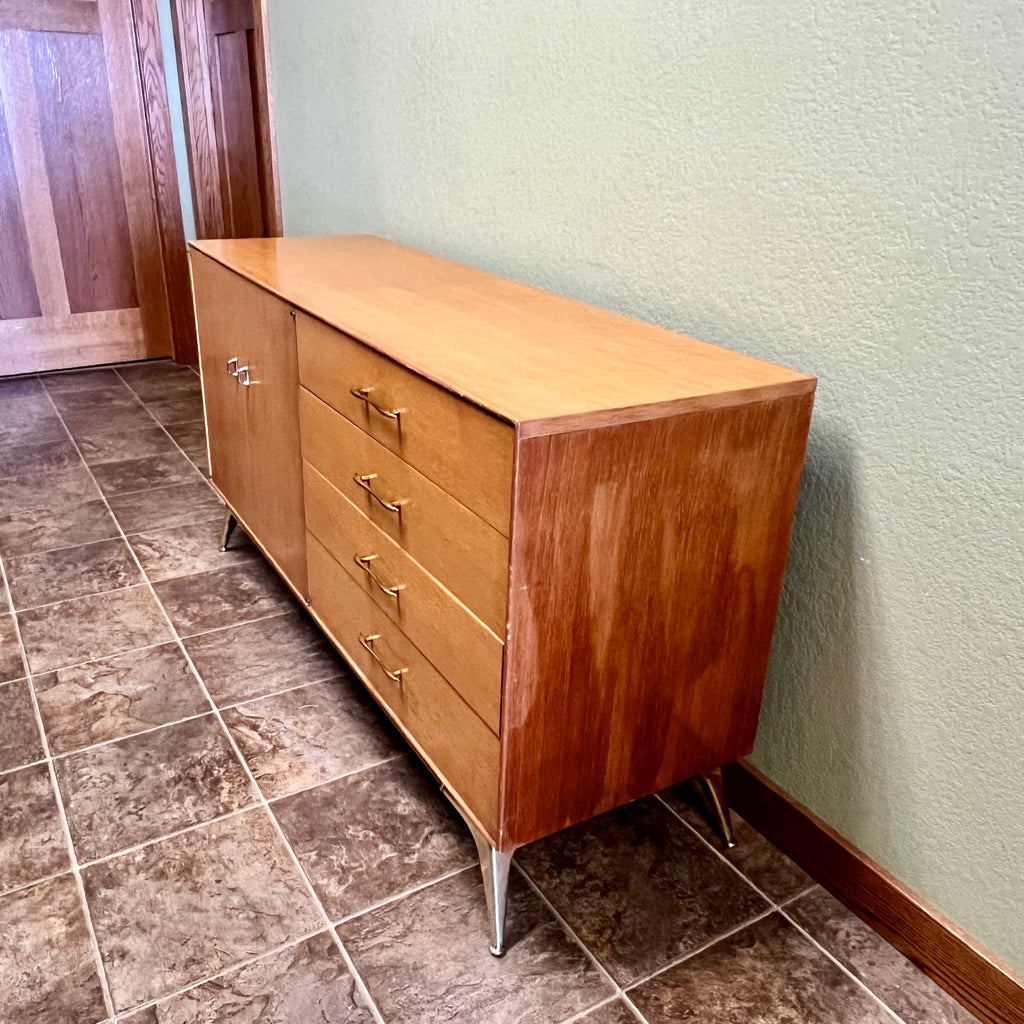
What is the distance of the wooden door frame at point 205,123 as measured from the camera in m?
2.76

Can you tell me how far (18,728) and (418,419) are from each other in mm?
1075

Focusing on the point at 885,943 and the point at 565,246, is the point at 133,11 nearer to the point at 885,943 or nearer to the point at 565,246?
the point at 565,246

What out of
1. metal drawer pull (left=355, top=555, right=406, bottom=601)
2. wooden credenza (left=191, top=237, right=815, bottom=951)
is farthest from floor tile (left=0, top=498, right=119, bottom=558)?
metal drawer pull (left=355, top=555, right=406, bottom=601)

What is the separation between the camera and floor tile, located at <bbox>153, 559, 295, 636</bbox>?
202cm

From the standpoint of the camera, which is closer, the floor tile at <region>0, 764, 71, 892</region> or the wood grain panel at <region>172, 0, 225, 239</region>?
the floor tile at <region>0, 764, 71, 892</region>

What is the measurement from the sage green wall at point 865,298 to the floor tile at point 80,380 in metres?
2.60

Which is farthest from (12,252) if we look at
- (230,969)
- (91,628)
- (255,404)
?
(230,969)

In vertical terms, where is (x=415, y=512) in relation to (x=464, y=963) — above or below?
above

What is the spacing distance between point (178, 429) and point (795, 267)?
250 cm

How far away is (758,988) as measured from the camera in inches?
47.0

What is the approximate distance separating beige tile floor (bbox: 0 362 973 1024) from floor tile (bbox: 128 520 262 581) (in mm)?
236

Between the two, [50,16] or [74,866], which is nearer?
[74,866]

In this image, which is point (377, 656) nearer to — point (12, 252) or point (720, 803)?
point (720, 803)

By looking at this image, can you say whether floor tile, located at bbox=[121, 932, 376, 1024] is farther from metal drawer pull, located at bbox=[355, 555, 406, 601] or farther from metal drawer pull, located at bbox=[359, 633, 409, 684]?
metal drawer pull, located at bbox=[355, 555, 406, 601]
